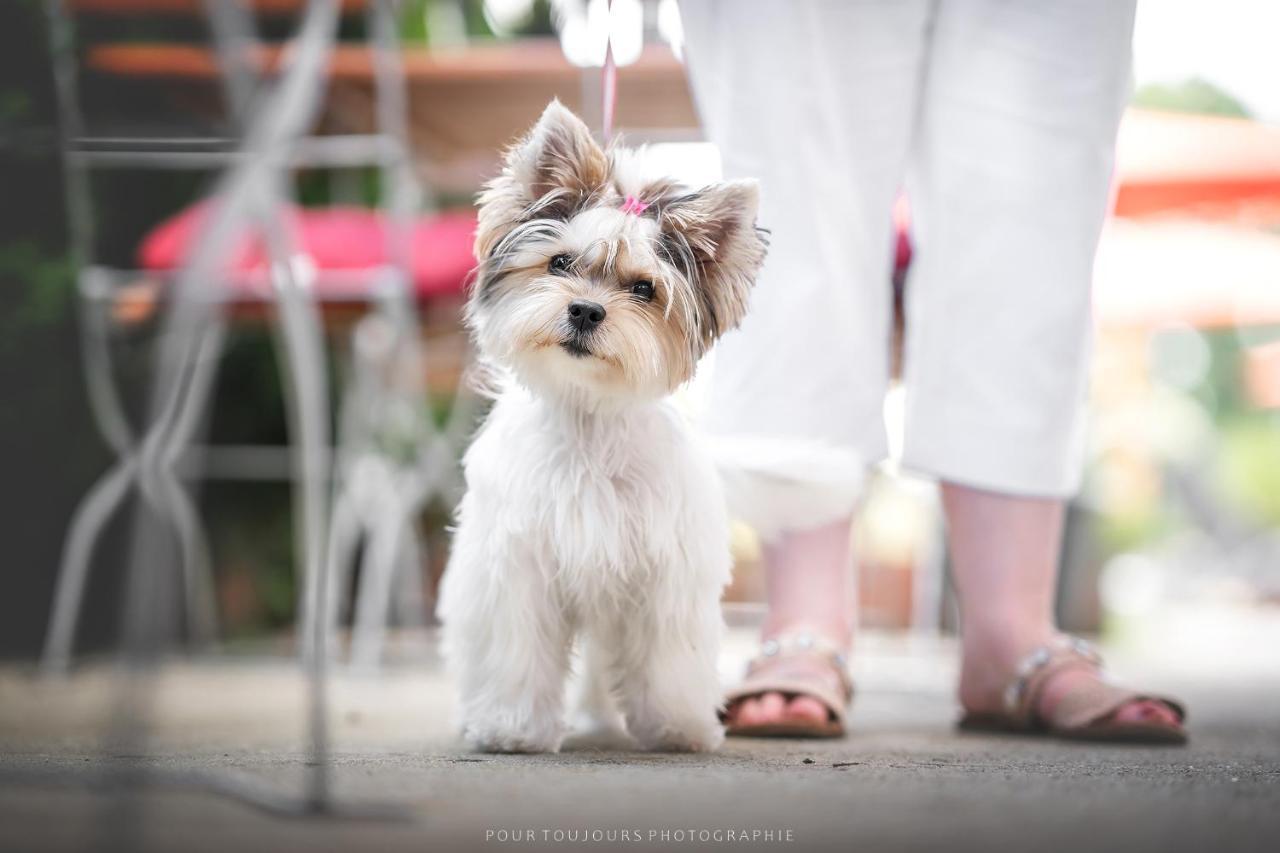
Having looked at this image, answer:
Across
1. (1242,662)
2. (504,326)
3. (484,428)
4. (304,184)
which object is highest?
(304,184)

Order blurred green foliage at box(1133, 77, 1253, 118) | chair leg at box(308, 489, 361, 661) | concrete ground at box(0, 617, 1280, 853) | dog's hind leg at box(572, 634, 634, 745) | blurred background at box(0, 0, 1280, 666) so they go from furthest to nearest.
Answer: blurred green foliage at box(1133, 77, 1253, 118) → chair leg at box(308, 489, 361, 661) → blurred background at box(0, 0, 1280, 666) → dog's hind leg at box(572, 634, 634, 745) → concrete ground at box(0, 617, 1280, 853)

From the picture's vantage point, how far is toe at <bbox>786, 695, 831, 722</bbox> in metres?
1.96

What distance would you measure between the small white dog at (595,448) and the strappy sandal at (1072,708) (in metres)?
0.64

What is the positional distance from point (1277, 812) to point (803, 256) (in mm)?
1183

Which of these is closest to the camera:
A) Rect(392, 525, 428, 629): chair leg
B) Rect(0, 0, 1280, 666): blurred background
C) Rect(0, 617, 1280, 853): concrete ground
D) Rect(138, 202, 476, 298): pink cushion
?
Rect(0, 617, 1280, 853): concrete ground

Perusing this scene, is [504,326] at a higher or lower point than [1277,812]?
higher

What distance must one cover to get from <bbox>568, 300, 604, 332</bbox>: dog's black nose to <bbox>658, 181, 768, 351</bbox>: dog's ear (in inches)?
5.4

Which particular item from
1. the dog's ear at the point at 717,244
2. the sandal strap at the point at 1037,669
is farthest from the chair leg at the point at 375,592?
the dog's ear at the point at 717,244

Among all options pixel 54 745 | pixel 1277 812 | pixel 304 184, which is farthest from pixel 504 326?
pixel 304 184

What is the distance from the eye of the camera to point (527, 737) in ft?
5.82

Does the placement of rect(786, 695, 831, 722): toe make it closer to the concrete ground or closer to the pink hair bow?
the concrete ground

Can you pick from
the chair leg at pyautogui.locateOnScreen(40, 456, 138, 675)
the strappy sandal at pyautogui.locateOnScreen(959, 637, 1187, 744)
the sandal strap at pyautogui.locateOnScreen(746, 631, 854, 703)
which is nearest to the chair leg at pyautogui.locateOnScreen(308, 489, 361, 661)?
the chair leg at pyautogui.locateOnScreen(40, 456, 138, 675)

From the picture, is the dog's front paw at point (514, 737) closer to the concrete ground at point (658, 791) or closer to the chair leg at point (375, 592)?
the concrete ground at point (658, 791)

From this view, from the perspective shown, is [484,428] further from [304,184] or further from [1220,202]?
[1220,202]
